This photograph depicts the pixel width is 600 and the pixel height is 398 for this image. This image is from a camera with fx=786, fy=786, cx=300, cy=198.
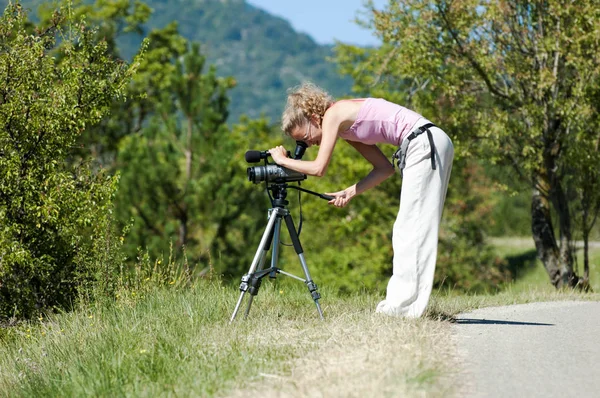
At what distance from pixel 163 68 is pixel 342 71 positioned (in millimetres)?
8135

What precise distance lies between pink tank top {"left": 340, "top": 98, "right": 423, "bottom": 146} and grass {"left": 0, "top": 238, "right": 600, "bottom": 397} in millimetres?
1243

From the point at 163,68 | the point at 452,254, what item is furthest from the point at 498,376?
the point at 163,68

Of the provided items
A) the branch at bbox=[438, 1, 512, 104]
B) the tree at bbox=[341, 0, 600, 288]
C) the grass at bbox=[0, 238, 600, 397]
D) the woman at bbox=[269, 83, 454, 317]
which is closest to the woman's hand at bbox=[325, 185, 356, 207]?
the woman at bbox=[269, 83, 454, 317]

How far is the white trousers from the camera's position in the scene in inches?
214

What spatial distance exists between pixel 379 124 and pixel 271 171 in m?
0.81

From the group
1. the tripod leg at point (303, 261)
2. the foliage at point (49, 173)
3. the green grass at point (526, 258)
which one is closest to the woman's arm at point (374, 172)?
the tripod leg at point (303, 261)

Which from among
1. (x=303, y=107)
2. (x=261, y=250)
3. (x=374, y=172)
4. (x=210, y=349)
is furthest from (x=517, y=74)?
(x=210, y=349)

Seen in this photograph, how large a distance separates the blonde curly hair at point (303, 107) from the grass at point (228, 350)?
4.57 ft

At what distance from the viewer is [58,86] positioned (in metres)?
7.78

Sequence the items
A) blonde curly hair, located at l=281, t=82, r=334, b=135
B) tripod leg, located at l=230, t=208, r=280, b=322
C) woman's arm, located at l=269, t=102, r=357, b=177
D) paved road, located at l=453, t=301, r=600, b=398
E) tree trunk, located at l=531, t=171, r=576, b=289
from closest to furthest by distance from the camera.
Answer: paved road, located at l=453, t=301, r=600, b=398 → woman's arm, located at l=269, t=102, r=357, b=177 → blonde curly hair, located at l=281, t=82, r=334, b=135 → tripod leg, located at l=230, t=208, r=280, b=322 → tree trunk, located at l=531, t=171, r=576, b=289

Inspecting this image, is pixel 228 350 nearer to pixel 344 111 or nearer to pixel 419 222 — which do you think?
pixel 419 222

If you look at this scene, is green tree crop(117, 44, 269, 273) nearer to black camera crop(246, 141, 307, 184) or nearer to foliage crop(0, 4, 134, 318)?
foliage crop(0, 4, 134, 318)

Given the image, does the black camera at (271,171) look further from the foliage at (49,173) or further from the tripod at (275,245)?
the foliage at (49,173)

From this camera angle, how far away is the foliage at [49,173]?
7391 millimetres
